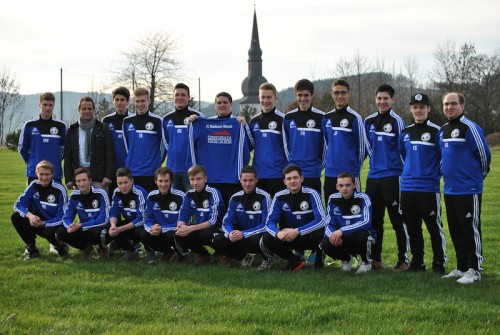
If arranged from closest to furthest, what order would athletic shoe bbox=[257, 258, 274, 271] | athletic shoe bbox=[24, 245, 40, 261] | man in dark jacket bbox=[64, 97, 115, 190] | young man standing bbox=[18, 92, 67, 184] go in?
athletic shoe bbox=[257, 258, 274, 271]
athletic shoe bbox=[24, 245, 40, 261]
man in dark jacket bbox=[64, 97, 115, 190]
young man standing bbox=[18, 92, 67, 184]

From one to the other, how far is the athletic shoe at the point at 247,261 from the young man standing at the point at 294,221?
0.44 meters

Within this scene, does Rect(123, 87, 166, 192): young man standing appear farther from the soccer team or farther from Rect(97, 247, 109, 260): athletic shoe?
Rect(97, 247, 109, 260): athletic shoe

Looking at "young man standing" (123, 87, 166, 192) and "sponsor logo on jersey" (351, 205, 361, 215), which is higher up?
"young man standing" (123, 87, 166, 192)

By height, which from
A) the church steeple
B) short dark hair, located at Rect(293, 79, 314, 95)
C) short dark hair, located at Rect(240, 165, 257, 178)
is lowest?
short dark hair, located at Rect(240, 165, 257, 178)

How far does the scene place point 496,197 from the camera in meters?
16.3

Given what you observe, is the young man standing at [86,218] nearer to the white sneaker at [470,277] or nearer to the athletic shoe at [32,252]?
the athletic shoe at [32,252]

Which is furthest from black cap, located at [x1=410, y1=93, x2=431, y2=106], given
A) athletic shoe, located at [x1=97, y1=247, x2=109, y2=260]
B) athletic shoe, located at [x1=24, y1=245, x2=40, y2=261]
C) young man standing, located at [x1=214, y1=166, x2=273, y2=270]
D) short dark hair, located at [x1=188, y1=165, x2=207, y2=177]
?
athletic shoe, located at [x1=24, y1=245, x2=40, y2=261]

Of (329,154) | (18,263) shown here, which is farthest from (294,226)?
(18,263)

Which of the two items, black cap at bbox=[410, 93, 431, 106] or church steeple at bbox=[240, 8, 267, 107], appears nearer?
black cap at bbox=[410, 93, 431, 106]

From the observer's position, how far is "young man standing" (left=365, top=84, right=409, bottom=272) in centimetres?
797

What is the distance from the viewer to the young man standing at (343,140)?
27.0ft

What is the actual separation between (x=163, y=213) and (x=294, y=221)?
1.94 m

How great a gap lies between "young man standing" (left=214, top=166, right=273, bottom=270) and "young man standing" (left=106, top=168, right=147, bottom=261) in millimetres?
1312

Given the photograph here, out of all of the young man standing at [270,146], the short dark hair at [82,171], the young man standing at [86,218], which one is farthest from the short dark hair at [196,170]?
the short dark hair at [82,171]
